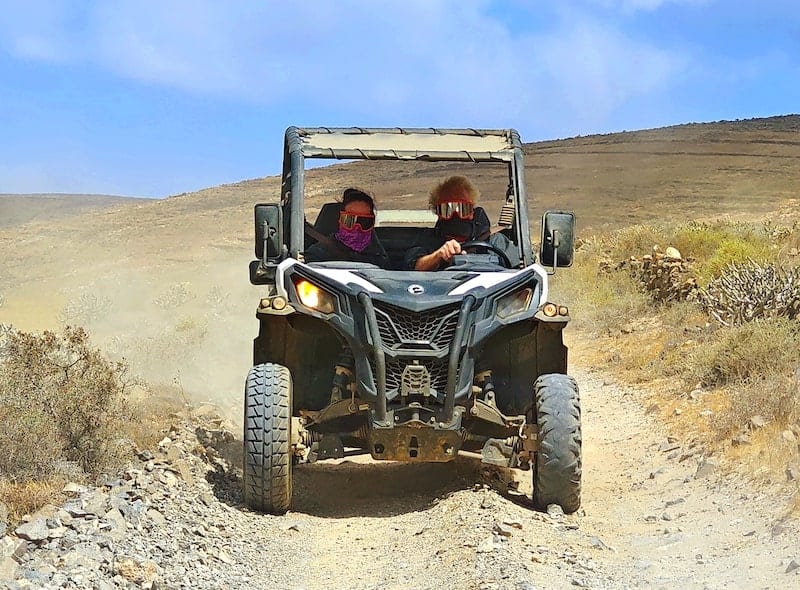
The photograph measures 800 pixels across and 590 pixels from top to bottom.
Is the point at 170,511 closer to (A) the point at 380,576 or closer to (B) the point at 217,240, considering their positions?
(A) the point at 380,576

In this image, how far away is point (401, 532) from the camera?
267 inches

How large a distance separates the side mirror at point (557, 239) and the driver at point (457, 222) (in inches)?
11.1

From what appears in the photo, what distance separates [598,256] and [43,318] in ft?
35.0

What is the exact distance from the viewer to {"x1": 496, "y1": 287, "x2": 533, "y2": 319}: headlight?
698 cm

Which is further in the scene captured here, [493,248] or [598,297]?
[598,297]

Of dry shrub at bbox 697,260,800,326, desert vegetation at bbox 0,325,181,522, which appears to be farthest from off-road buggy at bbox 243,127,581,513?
dry shrub at bbox 697,260,800,326

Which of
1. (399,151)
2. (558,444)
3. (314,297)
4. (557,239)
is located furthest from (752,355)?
(314,297)

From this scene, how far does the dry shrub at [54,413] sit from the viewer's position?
6.68 metres

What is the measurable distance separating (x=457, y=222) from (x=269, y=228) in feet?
4.70

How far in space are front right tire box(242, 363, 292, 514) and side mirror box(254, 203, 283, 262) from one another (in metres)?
0.89

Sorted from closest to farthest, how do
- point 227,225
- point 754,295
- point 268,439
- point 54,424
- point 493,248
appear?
point 268,439 < point 54,424 < point 493,248 < point 754,295 < point 227,225

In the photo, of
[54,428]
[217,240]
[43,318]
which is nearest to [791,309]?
[54,428]

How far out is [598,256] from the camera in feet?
71.2

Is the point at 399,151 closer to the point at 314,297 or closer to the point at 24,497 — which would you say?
A: the point at 314,297
